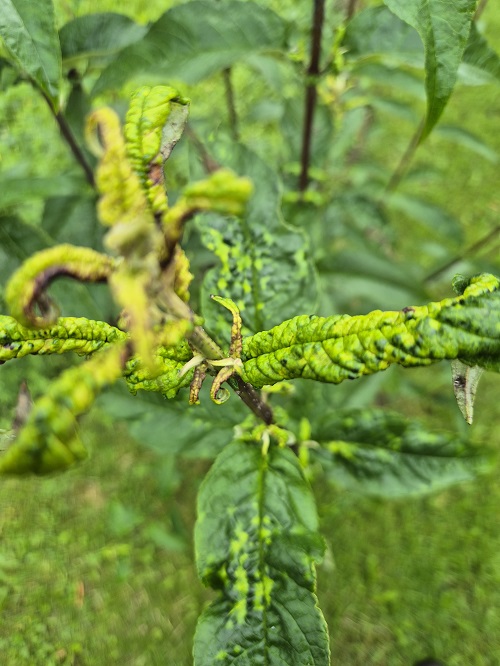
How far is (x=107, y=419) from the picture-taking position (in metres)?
2.02

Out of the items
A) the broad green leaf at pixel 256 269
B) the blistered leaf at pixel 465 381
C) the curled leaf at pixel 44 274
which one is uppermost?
the curled leaf at pixel 44 274

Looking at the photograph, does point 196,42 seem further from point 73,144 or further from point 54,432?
point 54,432

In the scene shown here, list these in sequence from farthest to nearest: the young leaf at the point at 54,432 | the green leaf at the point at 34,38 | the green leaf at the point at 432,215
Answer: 1. the green leaf at the point at 432,215
2. the green leaf at the point at 34,38
3. the young leaf at the point at 54,432

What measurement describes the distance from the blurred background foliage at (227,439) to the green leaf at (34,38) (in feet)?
1.17

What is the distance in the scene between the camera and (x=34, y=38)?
81 cm

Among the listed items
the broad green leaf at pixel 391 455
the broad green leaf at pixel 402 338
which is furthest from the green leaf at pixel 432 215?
the broad green leaf at pixel 402 338

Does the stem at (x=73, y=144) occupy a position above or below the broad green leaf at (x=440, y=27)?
below

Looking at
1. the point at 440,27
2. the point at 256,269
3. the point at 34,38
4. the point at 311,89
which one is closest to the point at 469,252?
the point at 311,89

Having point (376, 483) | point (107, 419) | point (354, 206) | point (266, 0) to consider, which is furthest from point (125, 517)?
point (266, 0)

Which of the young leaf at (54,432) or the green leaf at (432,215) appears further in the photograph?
the green leaf at (432,215)

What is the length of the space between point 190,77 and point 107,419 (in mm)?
1368

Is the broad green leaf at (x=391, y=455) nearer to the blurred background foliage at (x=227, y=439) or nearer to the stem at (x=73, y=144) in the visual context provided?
the blurred background foliage at (x=227, y=439)

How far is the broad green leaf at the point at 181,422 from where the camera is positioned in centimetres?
112

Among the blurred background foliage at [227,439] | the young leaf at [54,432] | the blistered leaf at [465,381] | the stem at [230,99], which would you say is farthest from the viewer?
the stem at [230,99]
